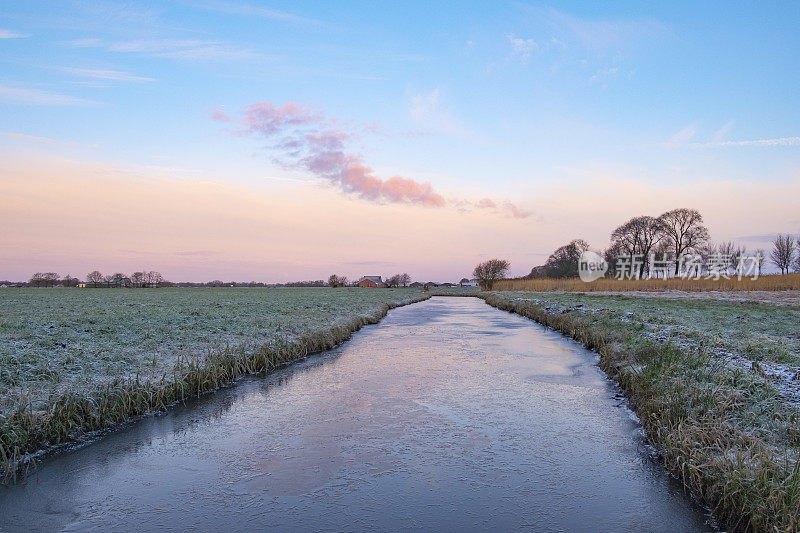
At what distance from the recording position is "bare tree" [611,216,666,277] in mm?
59531

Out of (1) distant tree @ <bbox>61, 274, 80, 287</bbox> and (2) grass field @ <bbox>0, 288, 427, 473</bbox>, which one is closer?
(2) grass field @ <bbox>0, 288, 427, 473</bbox>

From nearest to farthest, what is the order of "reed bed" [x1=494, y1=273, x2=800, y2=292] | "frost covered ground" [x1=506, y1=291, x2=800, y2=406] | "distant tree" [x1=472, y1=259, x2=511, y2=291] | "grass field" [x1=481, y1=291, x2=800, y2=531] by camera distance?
"grass field" [x1=481, y1=291, x2=800, y2=531]
"frost covered ground" [x1=506, y1=291, x2=800, y2=406]
"reed bed" [x1=494, y1=273, x2=800, y2=292]
"distant tree" [x1=472, y1=259, x2=511, y2=291]

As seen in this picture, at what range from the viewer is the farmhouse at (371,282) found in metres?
131

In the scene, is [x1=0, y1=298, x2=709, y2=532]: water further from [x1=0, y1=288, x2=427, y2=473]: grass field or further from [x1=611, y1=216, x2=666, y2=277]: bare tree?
[x1=611, y1=216, x2=666, y2=277]: bare tree

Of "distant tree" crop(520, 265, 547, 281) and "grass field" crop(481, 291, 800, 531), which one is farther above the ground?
"distant tree" crop(520, 265, 547, 281)

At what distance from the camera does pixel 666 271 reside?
57000 mm

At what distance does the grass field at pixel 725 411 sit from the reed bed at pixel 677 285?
25248mm

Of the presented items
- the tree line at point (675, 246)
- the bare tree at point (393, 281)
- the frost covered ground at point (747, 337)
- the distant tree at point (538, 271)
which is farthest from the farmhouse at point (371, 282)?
the frost covered ground at point (747, 337)

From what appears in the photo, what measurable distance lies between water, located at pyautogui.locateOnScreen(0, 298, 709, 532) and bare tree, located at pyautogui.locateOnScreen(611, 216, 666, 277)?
5742 cm

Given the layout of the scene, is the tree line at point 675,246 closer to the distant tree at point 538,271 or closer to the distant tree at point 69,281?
the distant tree at point 538,271

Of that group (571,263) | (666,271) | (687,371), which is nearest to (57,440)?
(687,371)

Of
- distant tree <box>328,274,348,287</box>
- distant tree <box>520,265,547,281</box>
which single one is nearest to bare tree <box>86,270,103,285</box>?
distant tree <box>328,274,348,287</box>

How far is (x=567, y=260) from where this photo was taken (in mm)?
91500

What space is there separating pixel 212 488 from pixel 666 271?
63.1 m
